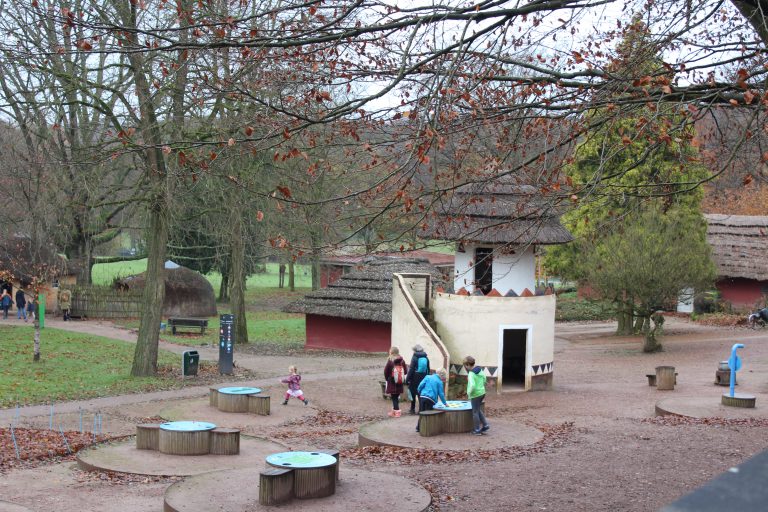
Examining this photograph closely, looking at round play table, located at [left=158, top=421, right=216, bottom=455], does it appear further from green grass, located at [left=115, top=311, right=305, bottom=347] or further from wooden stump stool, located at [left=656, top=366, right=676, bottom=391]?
green grass, located at [left=115, top=311, right=305, bottom=347]

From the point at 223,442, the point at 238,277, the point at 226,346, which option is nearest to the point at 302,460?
the point at 223,442

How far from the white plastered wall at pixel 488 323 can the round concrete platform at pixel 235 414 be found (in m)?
4.49

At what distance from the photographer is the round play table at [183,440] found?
13.9m

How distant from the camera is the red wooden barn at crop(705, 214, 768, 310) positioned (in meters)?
40.4

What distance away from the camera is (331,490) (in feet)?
36.6

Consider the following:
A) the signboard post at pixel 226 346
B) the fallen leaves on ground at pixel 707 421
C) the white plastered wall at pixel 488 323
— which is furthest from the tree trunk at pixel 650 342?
the signboard post at pixel 226 346

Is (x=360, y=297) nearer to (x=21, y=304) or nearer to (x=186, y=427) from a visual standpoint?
(x=21, y=304)

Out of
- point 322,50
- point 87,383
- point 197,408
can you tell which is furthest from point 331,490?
point 87,383

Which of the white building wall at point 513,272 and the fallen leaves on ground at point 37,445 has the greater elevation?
the white building wall at point 513,272

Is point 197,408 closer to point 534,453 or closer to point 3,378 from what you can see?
point 3,378

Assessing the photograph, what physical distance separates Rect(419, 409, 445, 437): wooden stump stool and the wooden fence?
29.6 meters

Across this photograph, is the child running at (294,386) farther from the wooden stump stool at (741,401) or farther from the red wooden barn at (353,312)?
the red wooden barn at (353,312)

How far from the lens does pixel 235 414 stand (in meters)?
18.9

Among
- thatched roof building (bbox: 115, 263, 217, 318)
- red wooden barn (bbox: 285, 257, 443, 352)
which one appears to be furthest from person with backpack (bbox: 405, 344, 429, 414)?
thatched roof building (bbox: 115, 263, 217, 318)
